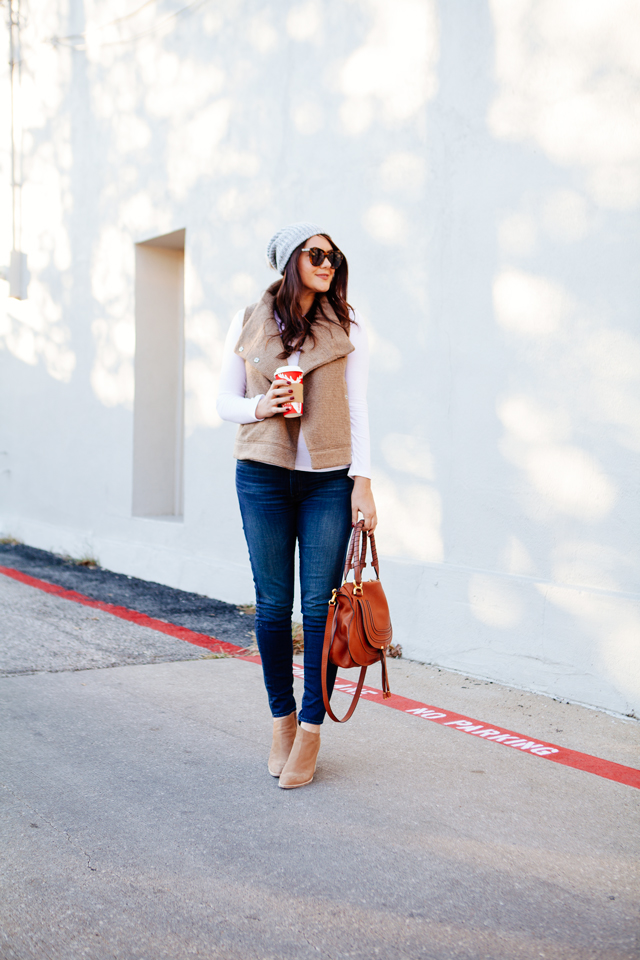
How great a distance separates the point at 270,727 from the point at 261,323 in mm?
1684

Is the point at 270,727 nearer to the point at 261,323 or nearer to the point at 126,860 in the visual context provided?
the point at 126,860

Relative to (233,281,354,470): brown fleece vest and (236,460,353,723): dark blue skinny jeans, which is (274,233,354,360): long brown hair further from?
(236,460,353,723): dark blue skinny jeans

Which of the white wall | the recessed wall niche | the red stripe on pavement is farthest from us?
the recessed wall niche

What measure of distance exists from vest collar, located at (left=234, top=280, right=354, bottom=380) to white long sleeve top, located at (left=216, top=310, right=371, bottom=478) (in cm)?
4

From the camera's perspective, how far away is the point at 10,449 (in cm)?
969

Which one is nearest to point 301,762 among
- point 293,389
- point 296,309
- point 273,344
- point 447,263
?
point 293,389

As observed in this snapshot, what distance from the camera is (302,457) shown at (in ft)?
9.59

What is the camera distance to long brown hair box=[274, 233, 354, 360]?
2.95 m

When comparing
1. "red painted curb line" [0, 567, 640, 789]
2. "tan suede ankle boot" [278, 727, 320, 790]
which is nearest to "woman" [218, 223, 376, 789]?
"tan suede ankle boot" [278, 727, 320, 790]

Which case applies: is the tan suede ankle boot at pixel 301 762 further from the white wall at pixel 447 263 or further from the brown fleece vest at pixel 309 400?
the white wall at pixel 447 263

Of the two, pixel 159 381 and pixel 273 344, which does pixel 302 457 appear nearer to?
pixel 273 344

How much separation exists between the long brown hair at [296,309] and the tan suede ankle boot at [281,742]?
129 centimetres

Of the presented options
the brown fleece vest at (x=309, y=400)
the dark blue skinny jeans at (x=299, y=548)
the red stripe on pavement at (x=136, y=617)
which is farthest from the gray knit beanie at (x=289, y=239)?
the red stripe on pavement at (x=136, y=617)

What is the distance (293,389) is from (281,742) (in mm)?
1253
